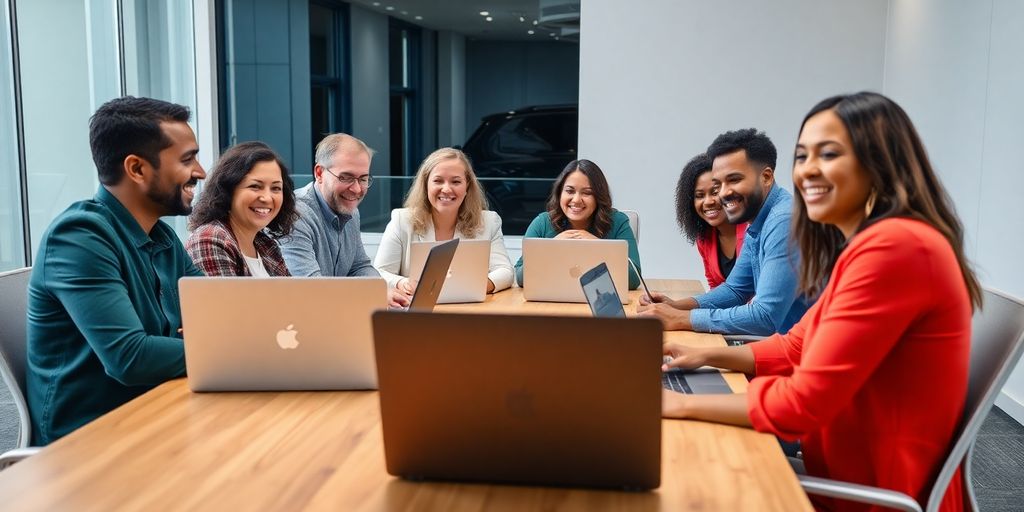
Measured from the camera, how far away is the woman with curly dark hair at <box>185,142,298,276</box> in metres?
2.42

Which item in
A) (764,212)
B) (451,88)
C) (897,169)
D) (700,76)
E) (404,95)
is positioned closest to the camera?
(897,169)

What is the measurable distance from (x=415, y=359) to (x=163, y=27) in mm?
5203

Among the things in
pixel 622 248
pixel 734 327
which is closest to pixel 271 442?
pixel 734 327

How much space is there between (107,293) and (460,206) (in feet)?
6.46

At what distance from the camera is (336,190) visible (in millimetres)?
3283

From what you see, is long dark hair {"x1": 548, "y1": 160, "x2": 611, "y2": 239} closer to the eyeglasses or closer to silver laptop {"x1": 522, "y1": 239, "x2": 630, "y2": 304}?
silver laptop {"x1": 522, "y1": 239, "x2": 630, "y2": 304}

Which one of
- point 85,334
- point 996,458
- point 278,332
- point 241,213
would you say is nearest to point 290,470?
point 278,332

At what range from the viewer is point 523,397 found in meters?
1.12

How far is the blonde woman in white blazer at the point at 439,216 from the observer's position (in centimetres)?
347

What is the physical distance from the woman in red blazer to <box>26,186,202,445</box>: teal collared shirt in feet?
3.49

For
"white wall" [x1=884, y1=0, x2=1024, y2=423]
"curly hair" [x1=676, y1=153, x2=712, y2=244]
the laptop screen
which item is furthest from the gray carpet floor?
the laptop screen

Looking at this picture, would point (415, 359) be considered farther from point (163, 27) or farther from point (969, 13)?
point (163, 27)

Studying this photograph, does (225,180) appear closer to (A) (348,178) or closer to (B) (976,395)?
(A) (348,178)

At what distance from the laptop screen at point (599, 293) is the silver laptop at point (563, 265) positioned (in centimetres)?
72
